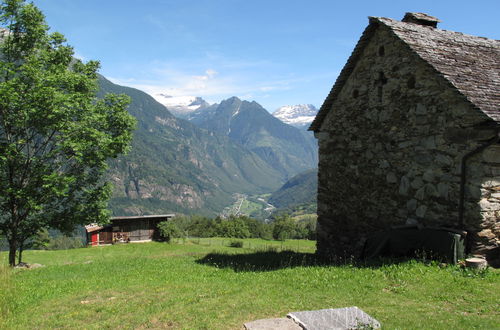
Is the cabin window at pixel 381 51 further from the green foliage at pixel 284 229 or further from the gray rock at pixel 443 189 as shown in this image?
the green foliage at pixel 284 229

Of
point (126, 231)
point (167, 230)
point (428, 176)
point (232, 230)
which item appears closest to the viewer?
point (428, 176)

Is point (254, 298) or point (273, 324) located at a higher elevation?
point (273, 324)

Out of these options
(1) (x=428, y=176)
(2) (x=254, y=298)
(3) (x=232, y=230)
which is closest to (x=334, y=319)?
(2) (x=254, y=298)

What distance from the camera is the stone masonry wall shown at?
9.24 m

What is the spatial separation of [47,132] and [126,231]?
29.7 meters

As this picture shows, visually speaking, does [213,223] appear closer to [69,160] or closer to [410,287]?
[69,160]

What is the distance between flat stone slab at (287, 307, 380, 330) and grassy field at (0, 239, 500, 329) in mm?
348

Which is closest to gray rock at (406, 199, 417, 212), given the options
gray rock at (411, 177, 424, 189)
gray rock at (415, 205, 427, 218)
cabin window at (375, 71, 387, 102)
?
gray rock at (415, 205, 427, 218)

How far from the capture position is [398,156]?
38.4 feet

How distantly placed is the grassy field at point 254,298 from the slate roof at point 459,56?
441 centimetres

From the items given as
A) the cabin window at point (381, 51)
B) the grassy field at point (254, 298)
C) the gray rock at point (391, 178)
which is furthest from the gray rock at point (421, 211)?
the cabin window at point (381, 51)

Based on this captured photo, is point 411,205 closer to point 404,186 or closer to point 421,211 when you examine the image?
point 421,211

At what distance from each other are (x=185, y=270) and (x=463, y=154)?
8.89 metres

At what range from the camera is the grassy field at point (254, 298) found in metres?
6.19
